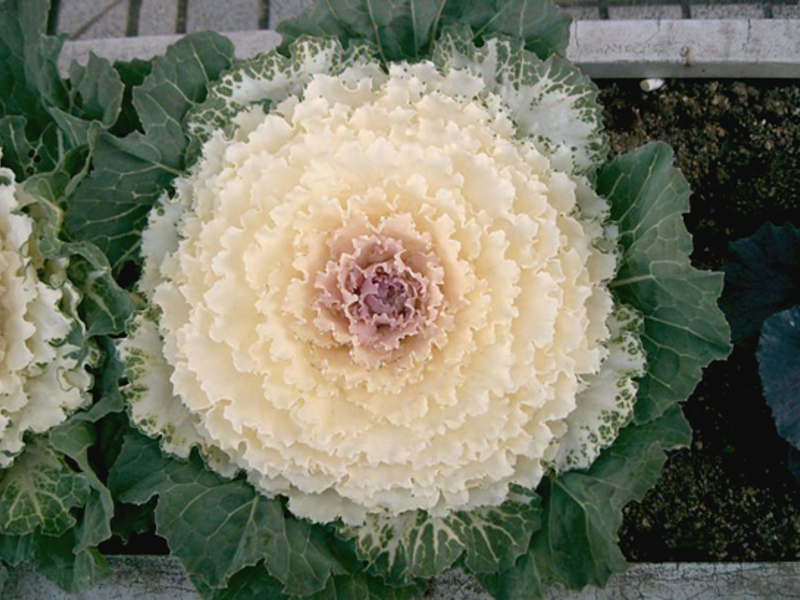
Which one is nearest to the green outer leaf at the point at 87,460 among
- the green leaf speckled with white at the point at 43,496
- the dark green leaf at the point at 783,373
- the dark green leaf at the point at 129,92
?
the green leaf speckled with white at the point at 43,496

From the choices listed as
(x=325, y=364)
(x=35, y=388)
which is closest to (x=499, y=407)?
(x=325, y=364)

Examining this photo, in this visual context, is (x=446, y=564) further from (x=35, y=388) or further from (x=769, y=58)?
(x=769, y=58)

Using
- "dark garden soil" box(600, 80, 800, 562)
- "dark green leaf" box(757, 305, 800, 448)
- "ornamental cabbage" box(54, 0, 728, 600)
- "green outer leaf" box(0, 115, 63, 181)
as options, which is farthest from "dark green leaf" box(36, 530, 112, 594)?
"dark green leaf" box(757, 305, 800, 448)

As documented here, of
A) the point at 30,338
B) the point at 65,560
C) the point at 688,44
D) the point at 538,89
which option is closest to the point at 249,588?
the point at 65,560

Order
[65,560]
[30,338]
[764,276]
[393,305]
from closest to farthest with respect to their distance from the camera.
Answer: [393,305] → [30,338] → [65,560] → [764,276]

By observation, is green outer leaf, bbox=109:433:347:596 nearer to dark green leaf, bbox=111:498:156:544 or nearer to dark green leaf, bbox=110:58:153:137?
dark green leaf, bbox=111:498:156:544

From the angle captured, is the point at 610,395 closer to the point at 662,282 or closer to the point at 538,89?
the point at 662,282
